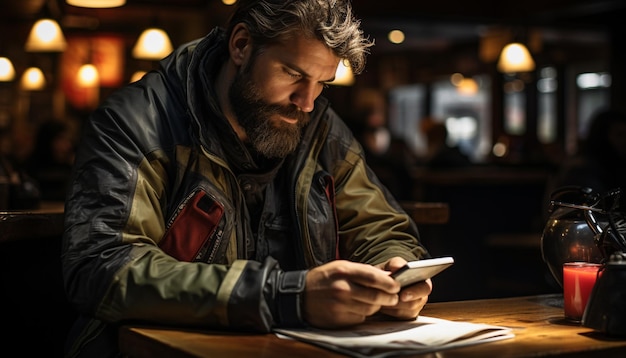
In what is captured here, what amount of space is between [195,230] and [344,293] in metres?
0.48

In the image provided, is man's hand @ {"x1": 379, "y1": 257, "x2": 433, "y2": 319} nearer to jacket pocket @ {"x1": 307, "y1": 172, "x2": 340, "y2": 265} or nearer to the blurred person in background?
jacket pocket @ {"x1": 307, "y1": 172, "x2": 340, "y2": 265}

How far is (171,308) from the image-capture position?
1.71 m

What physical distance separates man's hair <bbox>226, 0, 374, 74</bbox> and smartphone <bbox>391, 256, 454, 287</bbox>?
62cm

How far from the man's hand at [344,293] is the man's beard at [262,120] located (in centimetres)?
54

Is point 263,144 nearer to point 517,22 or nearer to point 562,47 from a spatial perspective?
point 517,22

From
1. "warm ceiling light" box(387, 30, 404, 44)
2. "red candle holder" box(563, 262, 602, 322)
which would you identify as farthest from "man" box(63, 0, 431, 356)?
"warm ceiling light" box(387, 30, 404, 44)

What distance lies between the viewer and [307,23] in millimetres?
2109

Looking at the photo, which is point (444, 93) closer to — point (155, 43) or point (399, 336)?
point (155, 43)

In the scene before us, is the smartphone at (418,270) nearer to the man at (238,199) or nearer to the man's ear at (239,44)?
the man at (238,199)

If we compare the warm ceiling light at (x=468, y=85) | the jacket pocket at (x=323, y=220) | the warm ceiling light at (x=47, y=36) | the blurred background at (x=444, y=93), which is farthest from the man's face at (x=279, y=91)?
the warm ceiling light at (x=468, y=85)

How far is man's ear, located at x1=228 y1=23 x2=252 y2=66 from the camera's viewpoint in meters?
2.22

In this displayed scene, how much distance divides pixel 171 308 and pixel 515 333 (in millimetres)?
678

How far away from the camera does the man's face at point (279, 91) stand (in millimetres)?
2121

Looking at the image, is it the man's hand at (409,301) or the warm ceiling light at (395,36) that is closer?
the man's hand at (409,301)
